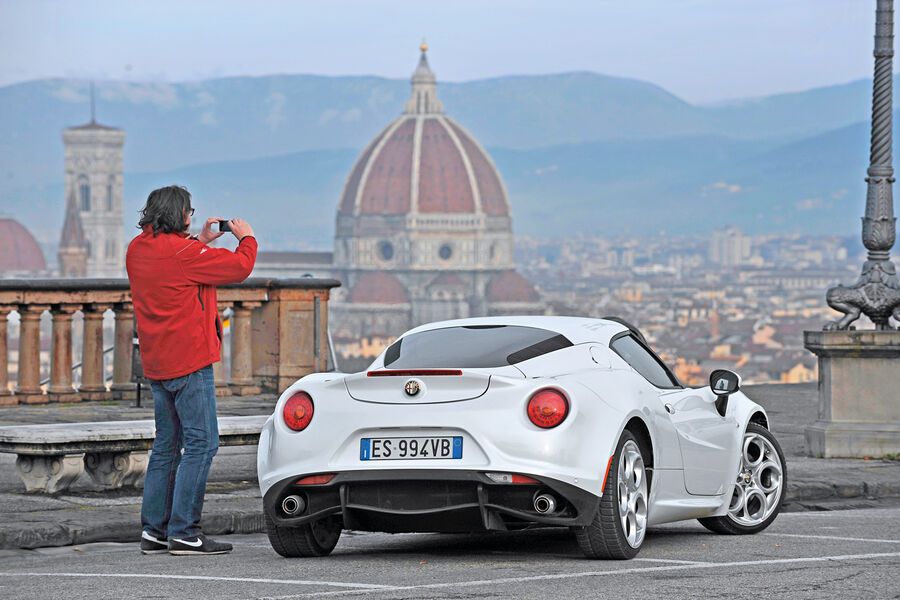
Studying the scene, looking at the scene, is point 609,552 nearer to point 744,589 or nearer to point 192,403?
point 744,589

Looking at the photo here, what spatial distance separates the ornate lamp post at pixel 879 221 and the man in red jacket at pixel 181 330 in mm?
6808

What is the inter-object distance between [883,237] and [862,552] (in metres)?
6.58

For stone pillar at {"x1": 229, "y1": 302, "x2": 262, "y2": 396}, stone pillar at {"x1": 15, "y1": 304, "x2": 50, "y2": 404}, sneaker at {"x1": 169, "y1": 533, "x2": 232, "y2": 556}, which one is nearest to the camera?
sneaker at {"x1": 169, "y1": 533, "x2": 232, "y2": 556}

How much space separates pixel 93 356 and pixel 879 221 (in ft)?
21.9

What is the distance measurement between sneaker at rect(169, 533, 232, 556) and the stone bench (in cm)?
175

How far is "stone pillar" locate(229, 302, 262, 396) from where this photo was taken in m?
14.3

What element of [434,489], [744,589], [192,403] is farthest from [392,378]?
[744,589]

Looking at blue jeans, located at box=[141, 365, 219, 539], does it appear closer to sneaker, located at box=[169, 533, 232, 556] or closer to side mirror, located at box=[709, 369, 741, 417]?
sneaker, located at box=[169, 533, 232, 556]

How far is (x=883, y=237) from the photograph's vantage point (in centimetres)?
1311

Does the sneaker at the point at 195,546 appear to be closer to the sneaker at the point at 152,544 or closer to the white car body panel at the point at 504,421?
the sneaker at the point at 152,544

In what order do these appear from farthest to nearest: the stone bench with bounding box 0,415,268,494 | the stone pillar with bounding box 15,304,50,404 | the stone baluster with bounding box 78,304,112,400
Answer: the stone baluster with bounding box 78,304,112,400, the stone pillar with bounding box 15,304,50,404, the stone bench with bounding box 0,415,268,494

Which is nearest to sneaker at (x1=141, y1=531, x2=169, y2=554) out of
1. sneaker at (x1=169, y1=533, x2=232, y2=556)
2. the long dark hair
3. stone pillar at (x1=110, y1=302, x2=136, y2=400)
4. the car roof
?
sneaker at (x1=169, y1=533, x2=232, y2=556)

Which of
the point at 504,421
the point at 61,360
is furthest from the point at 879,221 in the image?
the point at 504,421

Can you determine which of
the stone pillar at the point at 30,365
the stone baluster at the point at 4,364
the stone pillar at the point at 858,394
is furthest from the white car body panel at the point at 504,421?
the stone baluster at the point at 4,364
